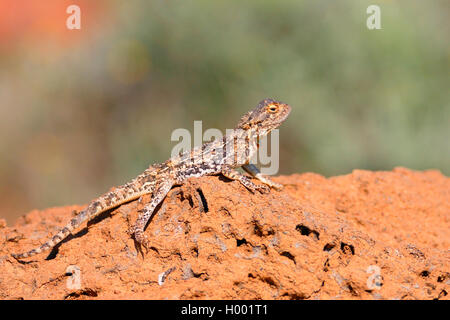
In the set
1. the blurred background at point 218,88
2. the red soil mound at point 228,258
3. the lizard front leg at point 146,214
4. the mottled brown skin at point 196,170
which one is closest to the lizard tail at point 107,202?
the mottled brown skin at point 196,170

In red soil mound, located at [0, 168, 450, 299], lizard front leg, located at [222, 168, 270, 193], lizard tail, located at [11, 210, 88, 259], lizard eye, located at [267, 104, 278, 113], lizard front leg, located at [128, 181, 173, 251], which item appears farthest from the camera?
lizard eye, located at [267, 104, 278, 113]

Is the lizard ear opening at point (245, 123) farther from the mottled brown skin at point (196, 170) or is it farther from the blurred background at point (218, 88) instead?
the blurred background at point (218, 88)

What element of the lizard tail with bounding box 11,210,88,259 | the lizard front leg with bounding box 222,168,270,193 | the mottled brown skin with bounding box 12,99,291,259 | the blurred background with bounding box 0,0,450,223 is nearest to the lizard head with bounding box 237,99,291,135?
the mottled brown skin with bounding box 12,99,291,259

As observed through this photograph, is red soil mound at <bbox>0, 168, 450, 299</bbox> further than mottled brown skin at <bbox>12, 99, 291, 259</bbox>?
No

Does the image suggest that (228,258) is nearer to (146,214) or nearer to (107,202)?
(146,214)

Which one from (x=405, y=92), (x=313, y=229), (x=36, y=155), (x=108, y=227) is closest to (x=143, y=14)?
(x=36, y=155)

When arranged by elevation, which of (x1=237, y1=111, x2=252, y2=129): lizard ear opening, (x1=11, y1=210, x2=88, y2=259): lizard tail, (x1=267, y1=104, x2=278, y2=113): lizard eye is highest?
(x1=267, y1=104, x2=278, y2=113): lizard eye

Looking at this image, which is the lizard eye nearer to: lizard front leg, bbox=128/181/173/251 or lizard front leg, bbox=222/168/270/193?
lizard front leg, bbox=222/168/270/193
